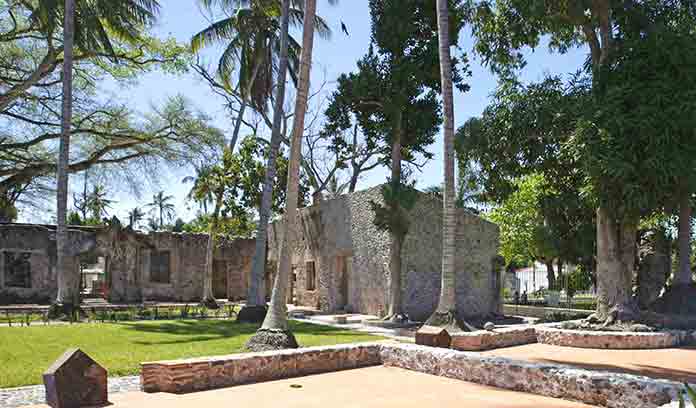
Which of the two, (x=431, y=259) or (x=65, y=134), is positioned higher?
(x=65, y=134)

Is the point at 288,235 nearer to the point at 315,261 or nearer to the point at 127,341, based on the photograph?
the point at 127,341

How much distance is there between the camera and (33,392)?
295 inches

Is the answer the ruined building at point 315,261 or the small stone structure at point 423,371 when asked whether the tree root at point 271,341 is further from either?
the ruined building at point 315,261

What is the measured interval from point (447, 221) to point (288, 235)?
3580mm

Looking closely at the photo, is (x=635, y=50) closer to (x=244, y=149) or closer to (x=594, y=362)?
(x=594, y=362)

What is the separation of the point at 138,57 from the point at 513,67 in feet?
47.2

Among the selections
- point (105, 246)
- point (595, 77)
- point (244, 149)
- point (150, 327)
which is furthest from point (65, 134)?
point (595, 77)

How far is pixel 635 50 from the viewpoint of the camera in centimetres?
1312

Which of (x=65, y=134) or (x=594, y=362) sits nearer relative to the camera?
(x=594, y=362)

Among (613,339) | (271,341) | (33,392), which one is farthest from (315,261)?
(33,392)

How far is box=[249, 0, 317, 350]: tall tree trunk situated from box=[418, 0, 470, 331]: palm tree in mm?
3078

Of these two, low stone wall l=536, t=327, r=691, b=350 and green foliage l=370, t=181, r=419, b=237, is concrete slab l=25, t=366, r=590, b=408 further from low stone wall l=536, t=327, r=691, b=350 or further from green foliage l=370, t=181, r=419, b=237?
green foliage l=370, t=181, r=419, b=237

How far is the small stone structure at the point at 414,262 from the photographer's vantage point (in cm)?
1869

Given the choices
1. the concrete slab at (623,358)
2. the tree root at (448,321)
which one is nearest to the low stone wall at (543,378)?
the concrete slab at (623,358)
